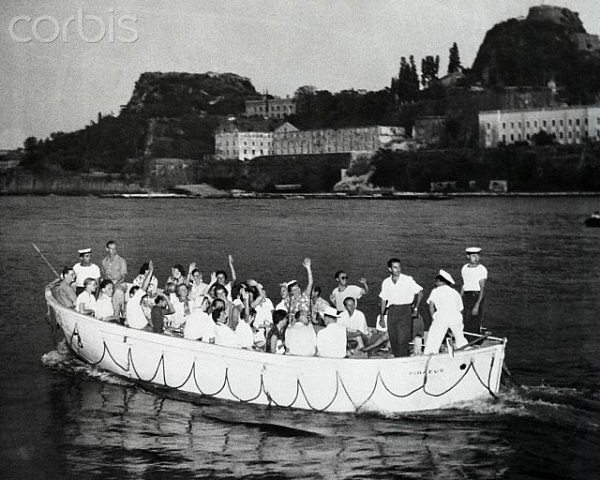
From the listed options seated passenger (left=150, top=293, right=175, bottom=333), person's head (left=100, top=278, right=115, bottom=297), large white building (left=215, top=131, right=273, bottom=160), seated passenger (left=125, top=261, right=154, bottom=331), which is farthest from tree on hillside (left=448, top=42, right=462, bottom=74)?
seated passenger (left=150, top=293, right=175, bottom=333)

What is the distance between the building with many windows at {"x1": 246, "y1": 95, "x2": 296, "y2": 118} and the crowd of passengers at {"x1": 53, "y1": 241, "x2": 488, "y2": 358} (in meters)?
108

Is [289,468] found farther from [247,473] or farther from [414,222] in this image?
[414,222]

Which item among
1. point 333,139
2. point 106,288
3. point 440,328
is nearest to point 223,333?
point 106,288

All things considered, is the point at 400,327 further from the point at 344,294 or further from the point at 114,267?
the point at 114,267

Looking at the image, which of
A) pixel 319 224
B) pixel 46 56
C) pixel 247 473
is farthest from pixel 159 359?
pixel 319 224

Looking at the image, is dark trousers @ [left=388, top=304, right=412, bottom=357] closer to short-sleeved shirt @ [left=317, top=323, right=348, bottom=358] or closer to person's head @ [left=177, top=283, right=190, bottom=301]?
short-sleeved shirt @ [left=317, top=323, right=348, bottom=358]

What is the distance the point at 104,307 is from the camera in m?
12.4

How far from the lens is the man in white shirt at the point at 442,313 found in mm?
9539

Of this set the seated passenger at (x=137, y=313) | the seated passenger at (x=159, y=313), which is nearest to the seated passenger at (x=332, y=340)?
the seated passenger at (x=159, y=313)

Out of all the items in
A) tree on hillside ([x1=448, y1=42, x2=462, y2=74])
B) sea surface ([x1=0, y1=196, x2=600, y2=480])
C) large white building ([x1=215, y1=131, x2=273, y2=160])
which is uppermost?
tree on hillside ([x1=448, y1=42, x2=462, y2=74])

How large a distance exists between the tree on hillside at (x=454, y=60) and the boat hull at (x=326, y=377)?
290 ft

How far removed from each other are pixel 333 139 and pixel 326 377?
3698 inches

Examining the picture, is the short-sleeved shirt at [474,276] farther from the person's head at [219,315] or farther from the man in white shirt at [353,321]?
the person's head at [219,315]

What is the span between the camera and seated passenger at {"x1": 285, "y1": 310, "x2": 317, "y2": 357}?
9.98 meters
